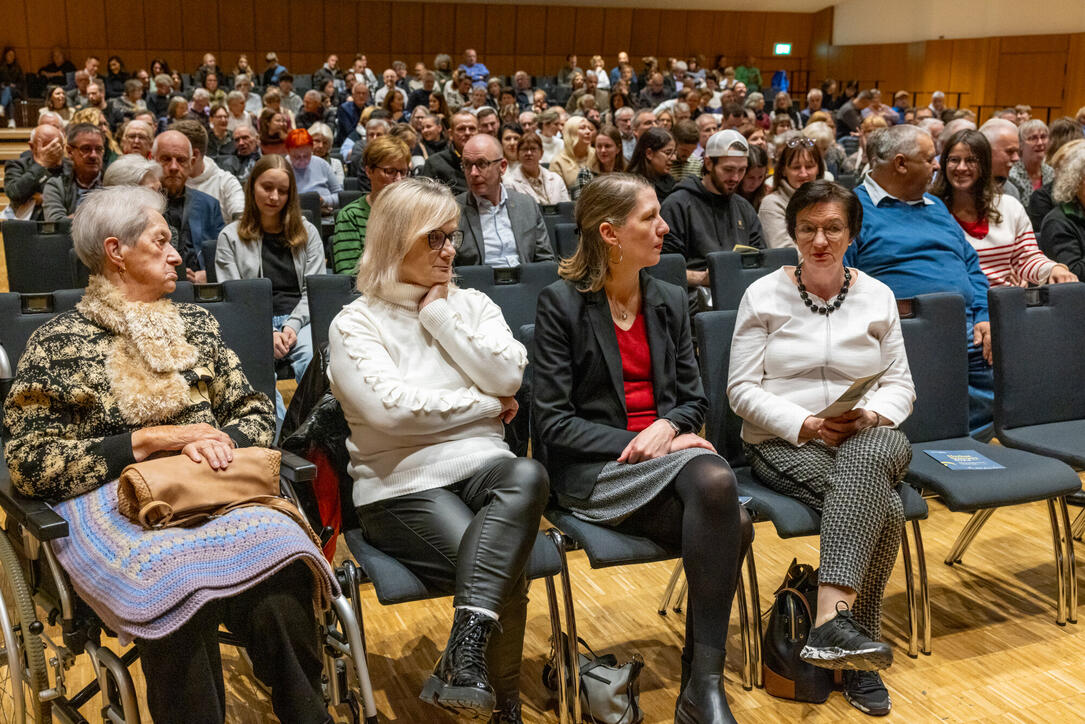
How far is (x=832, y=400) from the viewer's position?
2.66m

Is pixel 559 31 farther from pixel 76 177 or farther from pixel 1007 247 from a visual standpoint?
pixel 1007 247

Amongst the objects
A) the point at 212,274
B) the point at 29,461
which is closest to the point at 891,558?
the point at 29,461

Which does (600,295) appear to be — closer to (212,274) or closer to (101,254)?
(101,254)

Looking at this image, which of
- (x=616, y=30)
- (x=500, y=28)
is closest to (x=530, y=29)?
(x=500, y=28)

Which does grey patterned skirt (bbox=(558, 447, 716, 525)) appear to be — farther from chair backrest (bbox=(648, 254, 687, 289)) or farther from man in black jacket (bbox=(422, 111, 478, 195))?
man in black jacket (bbox=(422, 111, 478, 195))

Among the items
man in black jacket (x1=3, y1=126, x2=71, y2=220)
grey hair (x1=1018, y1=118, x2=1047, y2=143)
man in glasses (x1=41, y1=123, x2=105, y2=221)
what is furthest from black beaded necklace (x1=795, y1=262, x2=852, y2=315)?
grey hair (x1=1018, y1=118, x2=1047, y2=143)

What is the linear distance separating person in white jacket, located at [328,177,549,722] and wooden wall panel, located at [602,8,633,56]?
18.0 meters

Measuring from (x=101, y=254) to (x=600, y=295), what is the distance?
1127mm

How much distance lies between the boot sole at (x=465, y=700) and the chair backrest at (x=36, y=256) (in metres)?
2.71

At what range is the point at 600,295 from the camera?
99.0 inches

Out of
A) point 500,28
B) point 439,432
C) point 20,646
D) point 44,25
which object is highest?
point 500,28

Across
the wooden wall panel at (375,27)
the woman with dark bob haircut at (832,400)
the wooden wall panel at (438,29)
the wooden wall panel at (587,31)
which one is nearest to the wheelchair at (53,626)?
the woman with dark bob haircut at (832,400)

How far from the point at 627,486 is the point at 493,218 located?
220 cm

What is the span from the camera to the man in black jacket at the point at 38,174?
4.86m
